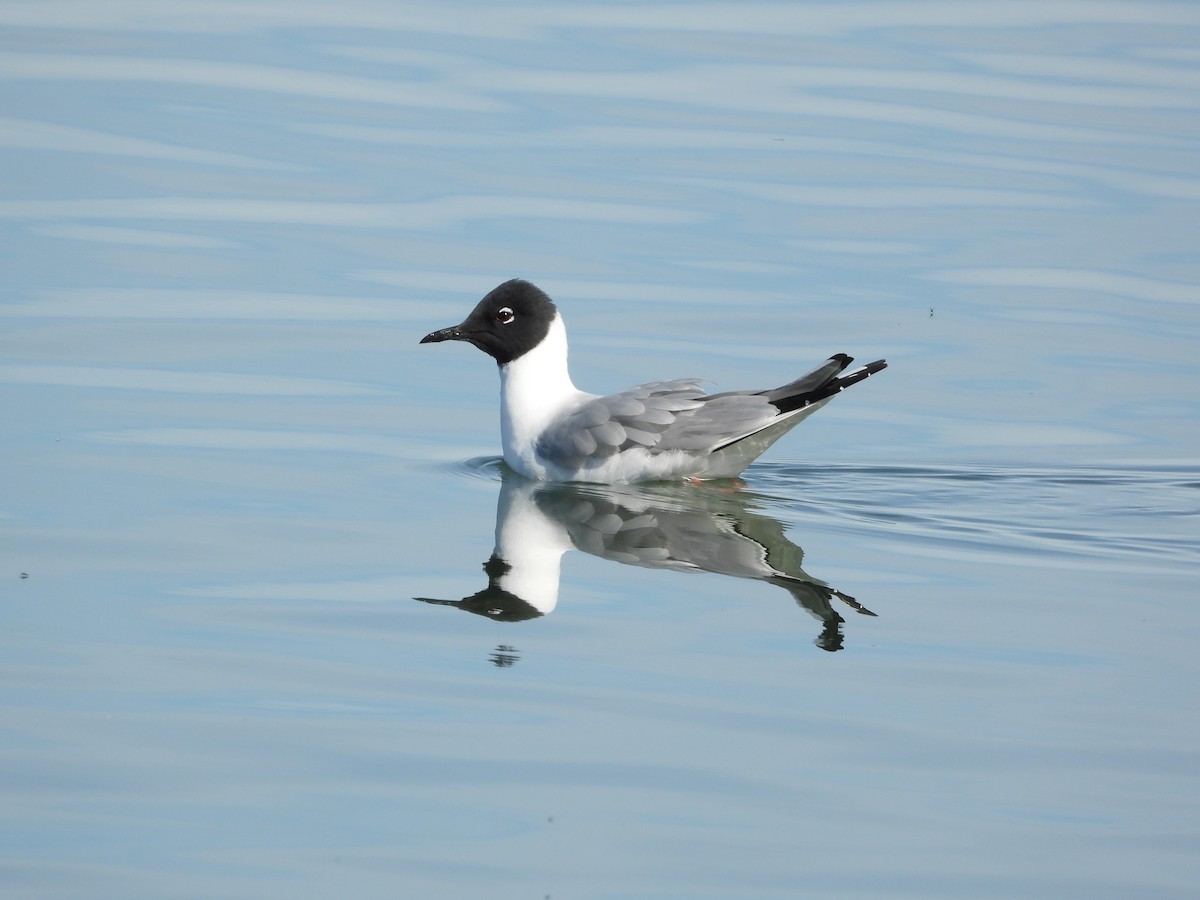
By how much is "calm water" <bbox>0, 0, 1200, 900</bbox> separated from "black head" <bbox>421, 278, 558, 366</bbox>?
547 millimetres

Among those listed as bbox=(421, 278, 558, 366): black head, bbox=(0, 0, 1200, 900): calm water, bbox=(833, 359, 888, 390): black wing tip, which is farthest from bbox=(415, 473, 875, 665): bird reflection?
bbox=(421, 278, 558, 366): black head

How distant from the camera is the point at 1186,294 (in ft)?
45.0

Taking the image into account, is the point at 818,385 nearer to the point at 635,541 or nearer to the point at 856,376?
the point at 856,376

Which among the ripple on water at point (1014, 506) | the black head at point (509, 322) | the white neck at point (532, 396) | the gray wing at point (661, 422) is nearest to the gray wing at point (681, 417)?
the gray wing at point (661, 422)

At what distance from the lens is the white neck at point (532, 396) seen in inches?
408

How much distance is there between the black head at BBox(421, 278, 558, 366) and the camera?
35.7 feet

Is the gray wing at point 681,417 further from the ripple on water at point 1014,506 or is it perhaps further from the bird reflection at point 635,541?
the ripple on water at point 1014,506

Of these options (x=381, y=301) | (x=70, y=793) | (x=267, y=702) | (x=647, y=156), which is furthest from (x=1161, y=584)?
(x=647, y=156)

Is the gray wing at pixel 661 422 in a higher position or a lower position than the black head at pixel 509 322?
lower

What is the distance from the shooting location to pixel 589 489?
10.1 m

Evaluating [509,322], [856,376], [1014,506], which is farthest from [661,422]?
[1014,506]

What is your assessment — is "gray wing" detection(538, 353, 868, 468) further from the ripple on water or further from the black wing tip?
the ripple on water

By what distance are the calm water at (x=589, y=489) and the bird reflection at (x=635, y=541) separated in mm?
43

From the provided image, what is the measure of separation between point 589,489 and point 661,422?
515mm
